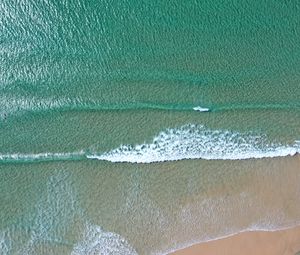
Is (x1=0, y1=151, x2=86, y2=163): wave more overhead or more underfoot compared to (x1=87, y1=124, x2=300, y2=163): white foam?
more underfoot

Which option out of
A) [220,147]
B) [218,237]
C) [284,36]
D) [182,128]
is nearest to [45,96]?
[182,128]

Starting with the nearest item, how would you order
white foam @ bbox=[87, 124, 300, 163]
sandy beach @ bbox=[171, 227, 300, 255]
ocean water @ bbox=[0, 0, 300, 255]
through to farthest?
1. sandy beach @ bbox=[171, 227, 300, 255]
2. ocean water @ bbox=[0, 0, 300, 255]
3. white foam @ bbox=[87, 124, 300, 163]

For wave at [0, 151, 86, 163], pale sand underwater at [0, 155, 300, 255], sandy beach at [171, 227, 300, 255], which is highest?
wave at [0, 151, 86, 163]

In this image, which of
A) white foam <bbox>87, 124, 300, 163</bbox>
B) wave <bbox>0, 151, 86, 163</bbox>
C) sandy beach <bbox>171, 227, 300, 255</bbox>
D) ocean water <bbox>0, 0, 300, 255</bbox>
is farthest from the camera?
white foam <bbox>87, 124, 300, 163</bbox>

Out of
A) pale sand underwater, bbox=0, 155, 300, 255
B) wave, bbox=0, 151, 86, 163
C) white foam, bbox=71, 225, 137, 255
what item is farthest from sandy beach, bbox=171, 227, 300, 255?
wave, bbox=0, 151, 86, 163

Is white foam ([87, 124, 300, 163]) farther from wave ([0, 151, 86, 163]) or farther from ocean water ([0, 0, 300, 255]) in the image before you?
wave ([0, 151, 86, 163])

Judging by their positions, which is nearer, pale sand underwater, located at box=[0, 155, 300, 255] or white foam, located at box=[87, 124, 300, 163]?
pale sand underwater, located at box=[0, 155, 300, 255]

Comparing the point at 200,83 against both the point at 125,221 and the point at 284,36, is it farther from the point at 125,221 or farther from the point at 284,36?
the point at 125,221

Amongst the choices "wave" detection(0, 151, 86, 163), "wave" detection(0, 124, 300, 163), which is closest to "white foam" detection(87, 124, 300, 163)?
"wave" detection(0, 124, 300, 163)
